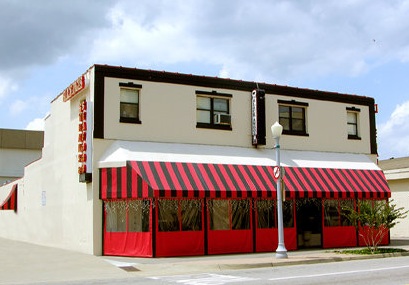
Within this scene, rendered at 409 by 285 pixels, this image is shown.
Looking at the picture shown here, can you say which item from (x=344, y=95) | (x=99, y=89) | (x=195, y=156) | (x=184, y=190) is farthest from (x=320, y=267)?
(x=344, y=95)

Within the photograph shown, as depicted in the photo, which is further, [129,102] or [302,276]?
[129,102]

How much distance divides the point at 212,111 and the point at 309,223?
21.4 feet

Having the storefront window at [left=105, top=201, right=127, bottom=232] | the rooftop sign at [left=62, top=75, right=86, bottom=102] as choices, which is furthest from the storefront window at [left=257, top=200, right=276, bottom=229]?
the rooftop sign at [left=62, top=75, right=86, bottom=102]

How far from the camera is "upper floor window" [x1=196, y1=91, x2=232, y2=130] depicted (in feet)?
82.6

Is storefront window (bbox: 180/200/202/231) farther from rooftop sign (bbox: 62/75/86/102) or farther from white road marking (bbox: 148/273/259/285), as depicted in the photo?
rooftop sign (bbox: 62/75/86/102)

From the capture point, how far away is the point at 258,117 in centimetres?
2581

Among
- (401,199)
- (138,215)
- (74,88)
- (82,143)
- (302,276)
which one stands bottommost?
(302,276)

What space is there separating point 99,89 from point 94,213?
4853 mm

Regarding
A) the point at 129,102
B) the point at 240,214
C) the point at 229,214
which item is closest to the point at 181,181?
the point at 229,214

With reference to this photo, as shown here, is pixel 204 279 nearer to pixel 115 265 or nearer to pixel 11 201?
pixel 115 265

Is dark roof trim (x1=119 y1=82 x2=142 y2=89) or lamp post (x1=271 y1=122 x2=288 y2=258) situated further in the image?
dark roof trim (x1=119 y1=82 x2=142 y2=89)

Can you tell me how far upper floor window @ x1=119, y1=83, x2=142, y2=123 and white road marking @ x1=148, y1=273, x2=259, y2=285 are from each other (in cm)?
885

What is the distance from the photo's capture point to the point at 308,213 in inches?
1017

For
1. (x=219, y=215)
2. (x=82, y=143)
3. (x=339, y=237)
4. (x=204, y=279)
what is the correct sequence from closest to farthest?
(x=204, y=279), (x=82, y=143), (x=219, y=215), (x=339, y=237)
